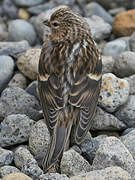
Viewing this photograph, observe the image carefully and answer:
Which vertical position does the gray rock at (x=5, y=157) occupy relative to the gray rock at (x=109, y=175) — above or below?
below

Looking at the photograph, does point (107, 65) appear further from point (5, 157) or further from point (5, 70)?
point (5, 157)

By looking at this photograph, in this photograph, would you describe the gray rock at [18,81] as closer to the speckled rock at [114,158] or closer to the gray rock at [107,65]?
the gray rock at [107,65]

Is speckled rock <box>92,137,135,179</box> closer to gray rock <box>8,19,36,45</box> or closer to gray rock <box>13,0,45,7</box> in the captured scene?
gray rock <box>8,19,36,45</box>

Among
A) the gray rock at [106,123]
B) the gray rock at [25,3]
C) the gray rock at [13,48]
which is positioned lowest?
the gray rock at [106,123]

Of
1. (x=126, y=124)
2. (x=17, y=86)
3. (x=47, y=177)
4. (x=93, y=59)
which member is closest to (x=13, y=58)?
(x=17, y=86)

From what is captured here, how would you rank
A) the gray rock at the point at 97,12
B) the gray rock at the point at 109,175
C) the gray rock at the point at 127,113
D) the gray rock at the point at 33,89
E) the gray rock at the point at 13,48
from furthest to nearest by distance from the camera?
the gray rock at the point at 97,12 < the gray rock at the point at 13,48 < the gray rock at the point at 33,89 < the gray rock at the point at 127,113 < the gray rock at the point at 109,175

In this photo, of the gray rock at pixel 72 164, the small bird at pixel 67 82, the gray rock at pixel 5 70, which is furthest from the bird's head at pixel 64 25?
the gray rock at pixel 72 164
